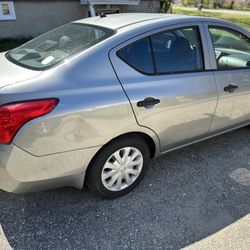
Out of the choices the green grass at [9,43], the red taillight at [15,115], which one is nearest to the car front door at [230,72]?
the red taillight at [15,115]

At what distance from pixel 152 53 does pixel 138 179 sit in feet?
3.81

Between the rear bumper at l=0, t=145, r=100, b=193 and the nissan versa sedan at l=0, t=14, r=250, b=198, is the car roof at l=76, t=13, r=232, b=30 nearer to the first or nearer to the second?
the nissan versa sedan at l=0, t=14, r=250, b=198

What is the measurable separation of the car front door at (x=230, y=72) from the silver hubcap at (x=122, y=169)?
0.98 meters

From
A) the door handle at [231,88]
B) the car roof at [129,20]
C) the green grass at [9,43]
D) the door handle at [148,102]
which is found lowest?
the green grass at [9,43]

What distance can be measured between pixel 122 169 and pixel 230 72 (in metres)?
1.51

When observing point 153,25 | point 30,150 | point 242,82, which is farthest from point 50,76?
point 242,82

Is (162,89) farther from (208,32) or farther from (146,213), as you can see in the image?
(146,213)

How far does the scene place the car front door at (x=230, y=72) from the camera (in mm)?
2957

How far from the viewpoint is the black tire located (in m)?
2.41

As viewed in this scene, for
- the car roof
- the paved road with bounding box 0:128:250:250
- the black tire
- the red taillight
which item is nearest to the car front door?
the car roof

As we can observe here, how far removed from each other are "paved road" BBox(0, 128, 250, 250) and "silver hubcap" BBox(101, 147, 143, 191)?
160 mm

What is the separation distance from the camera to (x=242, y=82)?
3150mm

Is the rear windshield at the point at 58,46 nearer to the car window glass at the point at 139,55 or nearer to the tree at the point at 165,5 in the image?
the car window glass at the point at 139,55

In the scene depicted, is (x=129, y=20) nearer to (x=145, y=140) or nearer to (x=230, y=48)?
(x=145, y=140)
